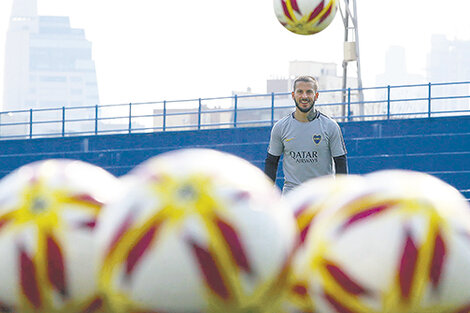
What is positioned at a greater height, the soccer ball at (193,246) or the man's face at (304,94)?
the man's face at (304,94)

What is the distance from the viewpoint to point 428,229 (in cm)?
460

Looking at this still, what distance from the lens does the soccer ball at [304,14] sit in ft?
47.2

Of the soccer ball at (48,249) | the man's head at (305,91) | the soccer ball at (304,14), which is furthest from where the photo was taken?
the soccer ball at (304,14)

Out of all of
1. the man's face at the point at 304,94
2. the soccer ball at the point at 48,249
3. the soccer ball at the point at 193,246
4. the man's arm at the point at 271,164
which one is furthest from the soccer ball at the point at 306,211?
the man's arm at the point at 271,164

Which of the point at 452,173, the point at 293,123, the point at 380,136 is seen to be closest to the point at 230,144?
the point at 380,136

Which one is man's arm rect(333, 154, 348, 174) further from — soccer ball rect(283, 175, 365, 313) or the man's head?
soccer ball rect(283, 175, 365, 313)

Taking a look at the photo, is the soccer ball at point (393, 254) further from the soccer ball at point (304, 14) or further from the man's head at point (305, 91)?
the soccer ball at point (304, 14)

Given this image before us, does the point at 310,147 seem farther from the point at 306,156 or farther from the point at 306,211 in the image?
the point at 306,211

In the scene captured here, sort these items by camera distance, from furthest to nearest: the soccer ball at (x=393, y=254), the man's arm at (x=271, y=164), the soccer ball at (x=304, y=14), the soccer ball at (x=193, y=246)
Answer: the soccer ball at (x=304, y=14) → the man's arm at (x=271, y=164) → the soccer ball at (x=393, y=254) → the soccer ball at (x=193, y=246)

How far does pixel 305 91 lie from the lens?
7773 millimetres

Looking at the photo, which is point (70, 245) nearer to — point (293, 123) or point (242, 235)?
point (242, 235)

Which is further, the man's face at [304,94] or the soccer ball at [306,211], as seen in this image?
the man's face at [304,94]

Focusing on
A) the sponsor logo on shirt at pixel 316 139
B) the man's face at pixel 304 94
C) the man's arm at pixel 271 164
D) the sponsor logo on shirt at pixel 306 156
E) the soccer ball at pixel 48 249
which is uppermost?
the man's face at pixel 304 94

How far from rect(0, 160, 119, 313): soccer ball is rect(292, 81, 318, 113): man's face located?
2998 mm
